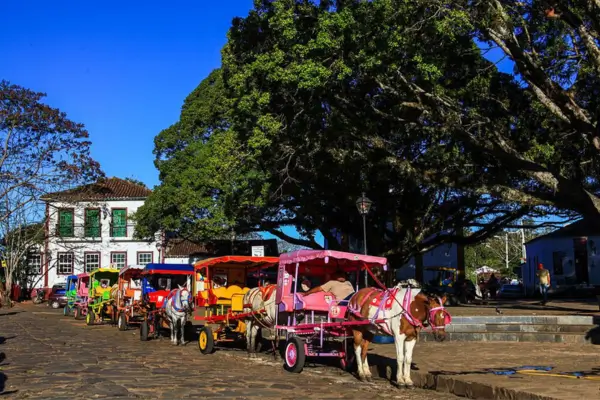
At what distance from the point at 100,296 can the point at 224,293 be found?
487 inches

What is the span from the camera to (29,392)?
10.1m

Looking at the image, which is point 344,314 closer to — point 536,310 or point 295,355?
point 295,355

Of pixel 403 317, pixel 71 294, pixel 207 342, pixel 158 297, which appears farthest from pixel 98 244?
pixel 403 317

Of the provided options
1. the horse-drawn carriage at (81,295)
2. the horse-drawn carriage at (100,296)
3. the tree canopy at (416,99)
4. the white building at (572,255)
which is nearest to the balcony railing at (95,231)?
the horse-drawn carriage at (81,295)

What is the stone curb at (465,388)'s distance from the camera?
30.1 ft

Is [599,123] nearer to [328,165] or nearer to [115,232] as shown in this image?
[328,165]

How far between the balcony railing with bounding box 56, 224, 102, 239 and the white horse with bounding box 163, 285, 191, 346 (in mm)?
35688

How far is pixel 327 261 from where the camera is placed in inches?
494

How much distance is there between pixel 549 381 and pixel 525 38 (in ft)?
37.9

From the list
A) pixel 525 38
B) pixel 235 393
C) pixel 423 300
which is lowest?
pixel 235 393

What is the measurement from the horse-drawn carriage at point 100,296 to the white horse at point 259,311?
12.3m

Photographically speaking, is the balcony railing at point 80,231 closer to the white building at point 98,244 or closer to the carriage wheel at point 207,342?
the white building at point 98,244

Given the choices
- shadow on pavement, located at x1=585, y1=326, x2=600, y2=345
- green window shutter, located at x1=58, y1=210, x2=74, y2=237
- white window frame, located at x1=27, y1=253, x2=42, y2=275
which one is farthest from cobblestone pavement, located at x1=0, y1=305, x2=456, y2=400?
white window frame, located at x1=27, y1=253, x2=42, y2=275

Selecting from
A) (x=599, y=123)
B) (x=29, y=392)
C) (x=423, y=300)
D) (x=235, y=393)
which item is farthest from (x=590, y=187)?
(x=29, y=392)
